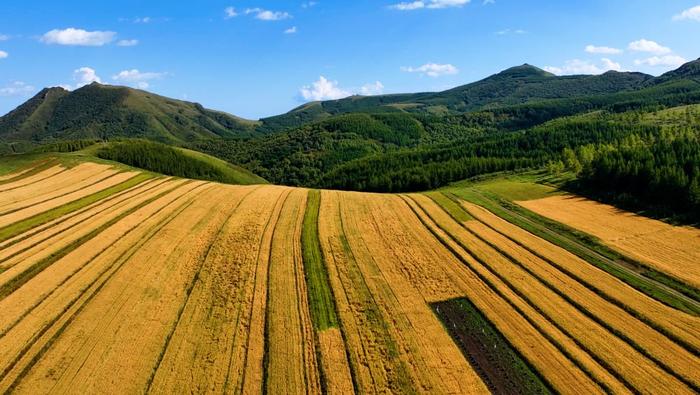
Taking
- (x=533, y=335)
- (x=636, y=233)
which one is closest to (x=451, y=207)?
(x=636, y=233)

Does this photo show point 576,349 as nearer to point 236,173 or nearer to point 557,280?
point 557,280

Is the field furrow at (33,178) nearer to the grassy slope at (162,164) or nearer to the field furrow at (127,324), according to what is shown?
the grassy slope at (162,164)

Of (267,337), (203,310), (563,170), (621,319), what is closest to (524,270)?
(621,319)

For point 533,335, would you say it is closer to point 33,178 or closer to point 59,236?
point 59,236

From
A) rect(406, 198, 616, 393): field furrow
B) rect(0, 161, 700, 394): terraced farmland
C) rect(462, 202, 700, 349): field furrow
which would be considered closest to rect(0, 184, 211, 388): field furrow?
rect(0, 161, 700, 394): terraced farmland

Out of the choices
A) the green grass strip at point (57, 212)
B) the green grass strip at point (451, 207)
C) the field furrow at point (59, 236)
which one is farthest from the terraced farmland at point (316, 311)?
the green grass strip at point (451, 207)

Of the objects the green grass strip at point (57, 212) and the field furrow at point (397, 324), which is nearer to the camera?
the field furrow at point (397, 324)
